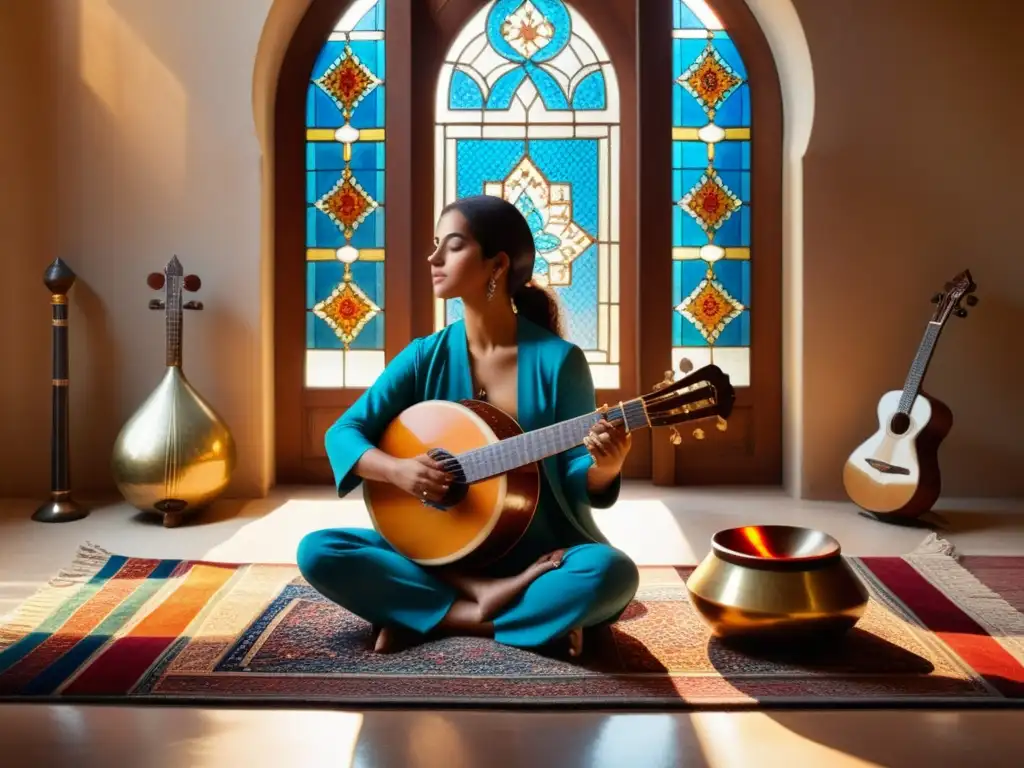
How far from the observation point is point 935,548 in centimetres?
325

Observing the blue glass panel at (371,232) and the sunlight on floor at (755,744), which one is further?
the blue glass panel at (371,232)

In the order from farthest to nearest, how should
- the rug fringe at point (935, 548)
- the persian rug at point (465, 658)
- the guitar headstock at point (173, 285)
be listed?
the guitar headstock at point (173, 285), the rug fringe at point (935, 548), the persian rug at point (465, 658)

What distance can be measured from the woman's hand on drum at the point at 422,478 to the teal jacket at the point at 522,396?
0.11 metres

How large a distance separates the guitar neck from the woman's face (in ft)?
1.24

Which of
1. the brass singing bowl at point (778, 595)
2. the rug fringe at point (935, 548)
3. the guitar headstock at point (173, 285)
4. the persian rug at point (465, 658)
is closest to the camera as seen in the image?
the persian rug at point (465, 658)

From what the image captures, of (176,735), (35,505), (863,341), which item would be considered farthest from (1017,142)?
(35,505)

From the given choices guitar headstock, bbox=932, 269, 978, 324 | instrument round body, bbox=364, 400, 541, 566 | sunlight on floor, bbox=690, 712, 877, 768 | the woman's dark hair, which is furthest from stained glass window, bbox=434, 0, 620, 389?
sunlight on floor, bbox=690, 712, 877, 768

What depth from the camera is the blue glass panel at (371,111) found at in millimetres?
4383

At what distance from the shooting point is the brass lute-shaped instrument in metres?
3.61

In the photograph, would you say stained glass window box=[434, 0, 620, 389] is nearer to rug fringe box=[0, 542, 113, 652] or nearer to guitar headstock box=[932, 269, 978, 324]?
guitar headstock box=[932, 269, 978, 324]

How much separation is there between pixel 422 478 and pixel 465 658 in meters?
0.39

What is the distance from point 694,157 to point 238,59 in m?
1.87

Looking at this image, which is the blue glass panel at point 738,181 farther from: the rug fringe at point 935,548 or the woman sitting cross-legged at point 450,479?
the woman sitting cross-legged at point 450,479

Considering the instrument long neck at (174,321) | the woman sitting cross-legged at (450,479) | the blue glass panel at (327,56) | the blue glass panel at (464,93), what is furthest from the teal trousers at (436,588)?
the blue glass panel at (327,56)
